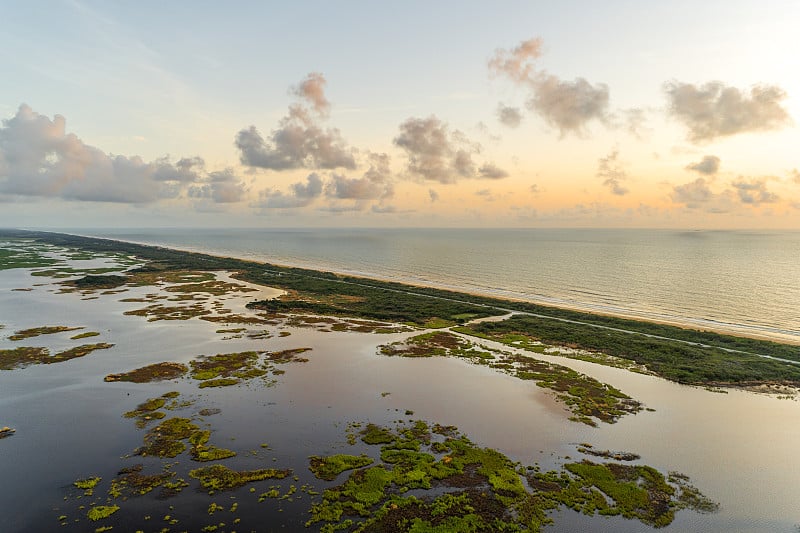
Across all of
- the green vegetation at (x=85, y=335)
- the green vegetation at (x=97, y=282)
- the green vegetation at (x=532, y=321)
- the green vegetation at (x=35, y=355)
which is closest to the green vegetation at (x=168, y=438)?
the green vegetation at (x=35, y=355)

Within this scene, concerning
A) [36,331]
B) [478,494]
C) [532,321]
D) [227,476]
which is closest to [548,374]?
[478,494]

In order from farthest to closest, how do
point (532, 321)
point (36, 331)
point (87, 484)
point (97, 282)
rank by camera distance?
point (97, 282) < point (532, 321) < point (36, 331) < point (87, 484)

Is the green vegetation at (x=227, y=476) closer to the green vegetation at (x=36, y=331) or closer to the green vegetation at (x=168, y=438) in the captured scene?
the green vegetation at (x=168, y=438)

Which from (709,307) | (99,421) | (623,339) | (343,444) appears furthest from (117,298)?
(709,307)

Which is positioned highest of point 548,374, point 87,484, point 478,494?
point 548,374

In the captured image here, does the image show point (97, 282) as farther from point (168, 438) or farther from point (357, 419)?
point (357, 419)

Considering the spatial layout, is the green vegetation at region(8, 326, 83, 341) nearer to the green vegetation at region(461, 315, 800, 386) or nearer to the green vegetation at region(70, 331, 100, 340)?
the green vegetation at region(70, 331, 100, 340)

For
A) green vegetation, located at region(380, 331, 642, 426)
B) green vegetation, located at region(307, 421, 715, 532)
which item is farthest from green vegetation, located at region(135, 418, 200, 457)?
green vegetation, located at region(380, 331, 642, 426)
